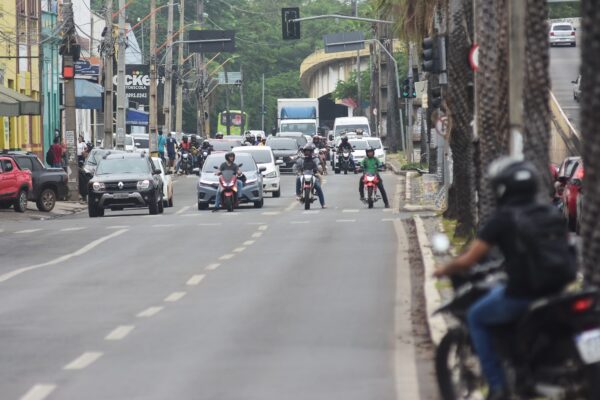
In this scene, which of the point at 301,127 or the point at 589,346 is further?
the point at 301,127

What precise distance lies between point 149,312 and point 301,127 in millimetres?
77745

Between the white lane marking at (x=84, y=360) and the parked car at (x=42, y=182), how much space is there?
29.6 m

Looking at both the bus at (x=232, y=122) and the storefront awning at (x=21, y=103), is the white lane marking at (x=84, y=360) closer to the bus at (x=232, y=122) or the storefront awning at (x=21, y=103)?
the storefront awning at (x=21, y=103)

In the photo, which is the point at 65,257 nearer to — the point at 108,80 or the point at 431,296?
the point at 431,296

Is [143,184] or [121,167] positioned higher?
[121,167]

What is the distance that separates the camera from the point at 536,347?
9.41 m

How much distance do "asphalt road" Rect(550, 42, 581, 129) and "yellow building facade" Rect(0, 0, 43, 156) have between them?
2047cm

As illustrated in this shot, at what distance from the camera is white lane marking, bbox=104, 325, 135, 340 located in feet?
50.8

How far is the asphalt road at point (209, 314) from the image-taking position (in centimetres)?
1247

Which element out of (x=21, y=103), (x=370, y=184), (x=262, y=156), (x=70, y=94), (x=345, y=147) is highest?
(x=70, y=94)

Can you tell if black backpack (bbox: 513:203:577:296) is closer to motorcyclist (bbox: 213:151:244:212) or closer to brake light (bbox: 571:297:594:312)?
brake light (bbox: 571:297:594:312)

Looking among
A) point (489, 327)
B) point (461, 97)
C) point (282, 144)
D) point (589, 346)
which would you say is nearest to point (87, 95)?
point (282, 144)

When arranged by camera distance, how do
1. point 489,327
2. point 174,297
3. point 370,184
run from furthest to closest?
point 370,184, point 174,297, point 489,327

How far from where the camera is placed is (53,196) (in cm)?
4456
